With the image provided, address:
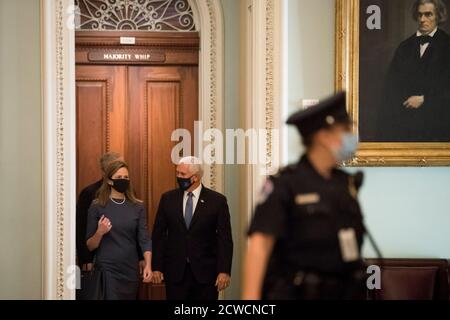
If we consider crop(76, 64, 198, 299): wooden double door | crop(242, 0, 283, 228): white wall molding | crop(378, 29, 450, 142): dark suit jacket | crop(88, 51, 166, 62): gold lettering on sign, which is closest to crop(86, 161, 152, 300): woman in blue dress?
crop(242, 0, 283, 228): white wall molding

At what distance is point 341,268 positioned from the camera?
3.04m

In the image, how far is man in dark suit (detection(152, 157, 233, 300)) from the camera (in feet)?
16.9

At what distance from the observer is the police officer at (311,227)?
2.99 m

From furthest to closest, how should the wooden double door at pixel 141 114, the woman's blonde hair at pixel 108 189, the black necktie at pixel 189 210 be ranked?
1. the wooden double door at pixel 141 114
2. the woman's blonde hair at pixel 108 189
3. the black necktie at pixel 189 210

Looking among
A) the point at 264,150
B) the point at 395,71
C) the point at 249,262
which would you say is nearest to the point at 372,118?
the point at 395,71

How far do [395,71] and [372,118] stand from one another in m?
0.39

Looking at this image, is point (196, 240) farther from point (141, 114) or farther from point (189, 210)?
point (141, 114)

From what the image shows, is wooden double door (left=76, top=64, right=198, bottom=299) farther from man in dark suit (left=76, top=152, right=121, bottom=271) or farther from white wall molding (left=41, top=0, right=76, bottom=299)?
white wall molding (left=41, top=0, right=76, bottom=299)

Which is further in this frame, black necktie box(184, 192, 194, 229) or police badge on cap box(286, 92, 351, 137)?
black necktie box(184, 192, 194, 229)

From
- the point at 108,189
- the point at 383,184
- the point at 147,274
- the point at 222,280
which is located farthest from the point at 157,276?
the point at 383,184

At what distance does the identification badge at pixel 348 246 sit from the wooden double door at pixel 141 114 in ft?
→ 12.2

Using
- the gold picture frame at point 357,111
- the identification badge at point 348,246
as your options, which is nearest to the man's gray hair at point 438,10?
the gold picture frame at point 357,111

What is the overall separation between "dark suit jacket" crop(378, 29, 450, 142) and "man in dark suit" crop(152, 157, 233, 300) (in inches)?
58.8

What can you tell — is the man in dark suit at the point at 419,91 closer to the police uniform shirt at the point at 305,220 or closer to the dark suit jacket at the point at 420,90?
the dark suit jacket at the point at 420,90
